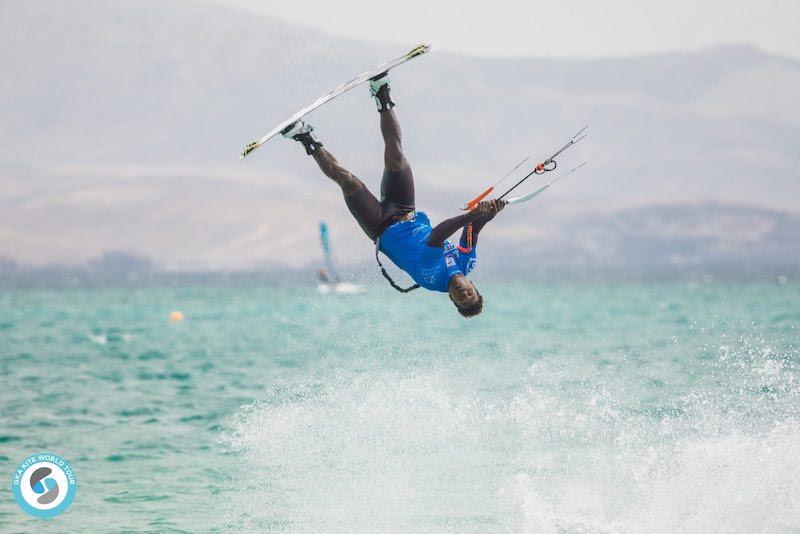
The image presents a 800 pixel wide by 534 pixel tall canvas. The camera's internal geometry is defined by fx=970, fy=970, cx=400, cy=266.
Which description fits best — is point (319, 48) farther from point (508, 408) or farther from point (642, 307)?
point (642, 307)

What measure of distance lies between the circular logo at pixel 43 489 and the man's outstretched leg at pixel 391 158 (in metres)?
6.18

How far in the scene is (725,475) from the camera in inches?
416

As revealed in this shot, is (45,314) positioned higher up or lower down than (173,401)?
lower down

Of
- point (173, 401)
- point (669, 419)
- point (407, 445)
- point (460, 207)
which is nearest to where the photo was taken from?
point (460, 207)

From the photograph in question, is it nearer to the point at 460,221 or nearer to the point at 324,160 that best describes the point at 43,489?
the point at 324,160

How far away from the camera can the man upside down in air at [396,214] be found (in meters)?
8.76

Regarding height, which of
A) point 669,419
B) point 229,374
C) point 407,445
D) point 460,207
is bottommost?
point 229,374

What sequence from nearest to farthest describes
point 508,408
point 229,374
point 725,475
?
point 725,475
point 508,408
point 229,374

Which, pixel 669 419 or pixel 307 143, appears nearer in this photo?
pixel 307 143

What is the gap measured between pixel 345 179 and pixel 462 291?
147cm

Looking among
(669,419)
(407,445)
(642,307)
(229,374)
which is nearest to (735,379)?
(669,419)

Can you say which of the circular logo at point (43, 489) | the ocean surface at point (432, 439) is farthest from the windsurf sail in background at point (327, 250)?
the circular logo at point (43, 489)

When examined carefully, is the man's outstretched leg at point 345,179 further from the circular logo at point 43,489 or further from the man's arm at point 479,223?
the circular logo at point 43,489

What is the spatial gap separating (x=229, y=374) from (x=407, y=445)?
14400mm
